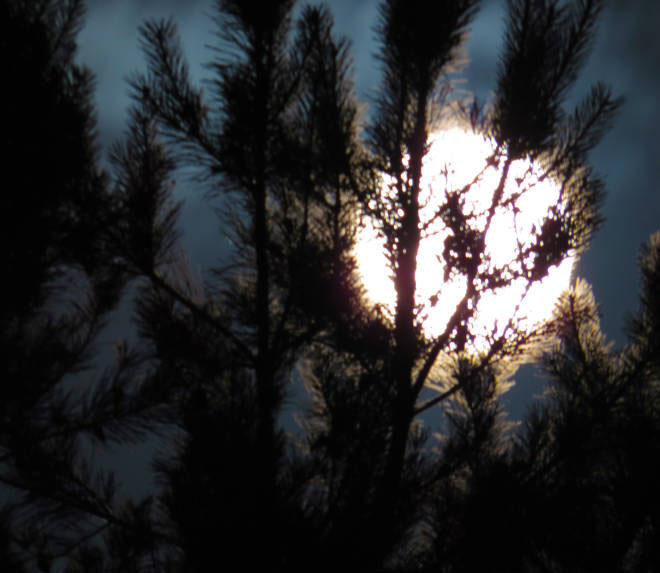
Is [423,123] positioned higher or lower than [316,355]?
higher

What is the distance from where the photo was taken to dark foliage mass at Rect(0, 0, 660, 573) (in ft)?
2.84

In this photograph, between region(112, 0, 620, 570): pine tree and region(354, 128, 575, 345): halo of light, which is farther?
region(354, 128, 575, 345): halo of light

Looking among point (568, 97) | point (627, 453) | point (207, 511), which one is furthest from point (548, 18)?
point (207, 511)

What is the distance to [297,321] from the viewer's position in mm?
1406

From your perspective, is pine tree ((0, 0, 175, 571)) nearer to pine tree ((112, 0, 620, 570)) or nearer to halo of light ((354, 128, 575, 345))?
pine tree ((112, 0, 620, 570))

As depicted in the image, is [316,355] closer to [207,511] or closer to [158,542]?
[158,542]

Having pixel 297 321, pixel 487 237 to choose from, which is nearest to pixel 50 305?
pixel 297 321

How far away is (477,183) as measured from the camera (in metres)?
1.07

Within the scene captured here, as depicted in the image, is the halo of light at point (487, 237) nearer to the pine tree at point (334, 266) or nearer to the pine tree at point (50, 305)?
the pine tree at point (334, 266)

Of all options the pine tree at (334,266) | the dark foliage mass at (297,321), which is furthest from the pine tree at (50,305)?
the pine tree at (334,266)

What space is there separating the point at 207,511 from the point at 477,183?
2.55ft

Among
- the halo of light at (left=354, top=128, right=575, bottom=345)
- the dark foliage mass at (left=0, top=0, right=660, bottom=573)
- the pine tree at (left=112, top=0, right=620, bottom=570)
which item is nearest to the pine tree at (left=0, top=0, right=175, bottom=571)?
the dark foliage mass at (left=0, top=0, right=660, bottom=573)

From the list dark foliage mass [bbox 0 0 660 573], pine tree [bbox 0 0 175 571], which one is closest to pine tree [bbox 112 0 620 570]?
dark foliage mass [bbox 0 0 660 573]

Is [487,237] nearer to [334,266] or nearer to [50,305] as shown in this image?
[334,266]
